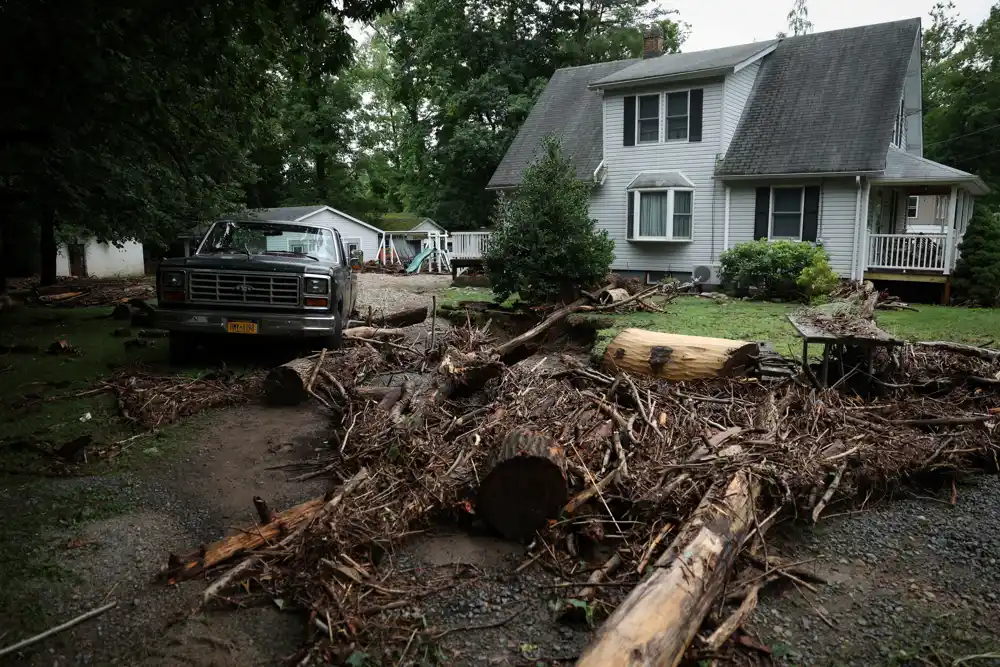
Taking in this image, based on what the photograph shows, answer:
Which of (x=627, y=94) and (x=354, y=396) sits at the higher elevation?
(x=627, y=94)

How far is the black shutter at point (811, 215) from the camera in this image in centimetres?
1894

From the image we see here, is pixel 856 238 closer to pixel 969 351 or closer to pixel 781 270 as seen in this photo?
pixel 781 270

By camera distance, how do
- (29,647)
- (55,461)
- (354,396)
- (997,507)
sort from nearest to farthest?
(29,647) < (997,507) < (55,461) < (354,396)

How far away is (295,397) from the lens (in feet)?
26.0

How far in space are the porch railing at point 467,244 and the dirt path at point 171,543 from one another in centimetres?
1859

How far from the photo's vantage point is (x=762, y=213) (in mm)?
19750

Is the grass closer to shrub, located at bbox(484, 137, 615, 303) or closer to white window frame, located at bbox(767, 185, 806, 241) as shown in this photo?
shrub, located at bbox(484, 137, 615, 303)

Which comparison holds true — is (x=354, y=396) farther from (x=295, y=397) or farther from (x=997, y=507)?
(x=997, y=507)

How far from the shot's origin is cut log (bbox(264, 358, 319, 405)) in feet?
25.6

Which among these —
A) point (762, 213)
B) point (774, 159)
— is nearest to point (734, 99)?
point (774, 159)

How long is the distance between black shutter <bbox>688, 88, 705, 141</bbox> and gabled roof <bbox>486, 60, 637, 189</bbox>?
2988mm

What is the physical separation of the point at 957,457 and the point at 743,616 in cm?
327

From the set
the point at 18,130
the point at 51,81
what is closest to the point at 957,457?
the point at 51,81

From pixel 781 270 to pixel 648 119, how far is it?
260 inches
